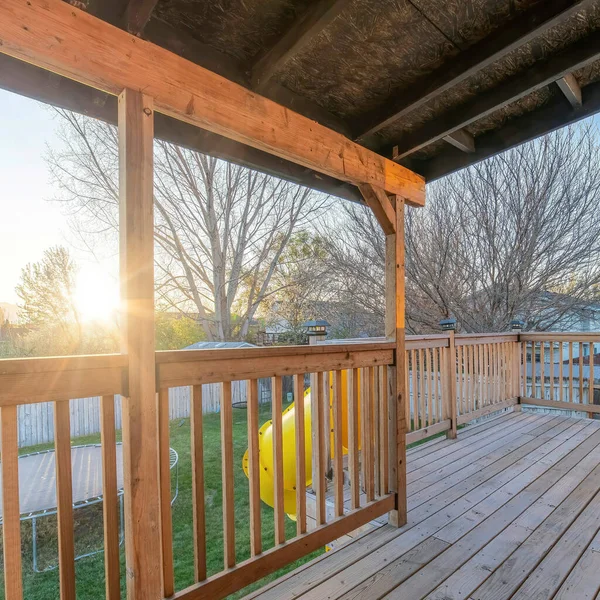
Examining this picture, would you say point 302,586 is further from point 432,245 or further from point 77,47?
point 432,245

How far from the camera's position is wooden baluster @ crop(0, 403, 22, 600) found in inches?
44.9

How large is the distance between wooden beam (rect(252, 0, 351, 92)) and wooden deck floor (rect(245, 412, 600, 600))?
2.41 m

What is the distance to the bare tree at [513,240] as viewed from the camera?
7508 mm

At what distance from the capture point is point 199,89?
1553mm

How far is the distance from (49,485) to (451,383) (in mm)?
4353

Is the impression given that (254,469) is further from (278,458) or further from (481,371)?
(481,371)

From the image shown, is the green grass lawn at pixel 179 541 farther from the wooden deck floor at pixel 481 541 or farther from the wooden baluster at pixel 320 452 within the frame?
the wooden baluster at pixel 320 452

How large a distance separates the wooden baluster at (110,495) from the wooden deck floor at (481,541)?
2.35ft

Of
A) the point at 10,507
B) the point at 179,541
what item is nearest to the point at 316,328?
the point at 10,507

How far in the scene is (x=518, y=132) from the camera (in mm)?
2537

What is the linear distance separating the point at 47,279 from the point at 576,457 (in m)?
8.06

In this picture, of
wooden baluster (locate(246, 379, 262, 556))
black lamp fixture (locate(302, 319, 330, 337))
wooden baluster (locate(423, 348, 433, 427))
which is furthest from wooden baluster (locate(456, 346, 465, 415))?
wooden baluster (locate(246, 379, 262, 556))

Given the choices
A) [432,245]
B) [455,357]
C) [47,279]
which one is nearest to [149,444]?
[455,357]

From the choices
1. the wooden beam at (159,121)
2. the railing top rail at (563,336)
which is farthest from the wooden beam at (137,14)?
the railing top rail at (563,336)
